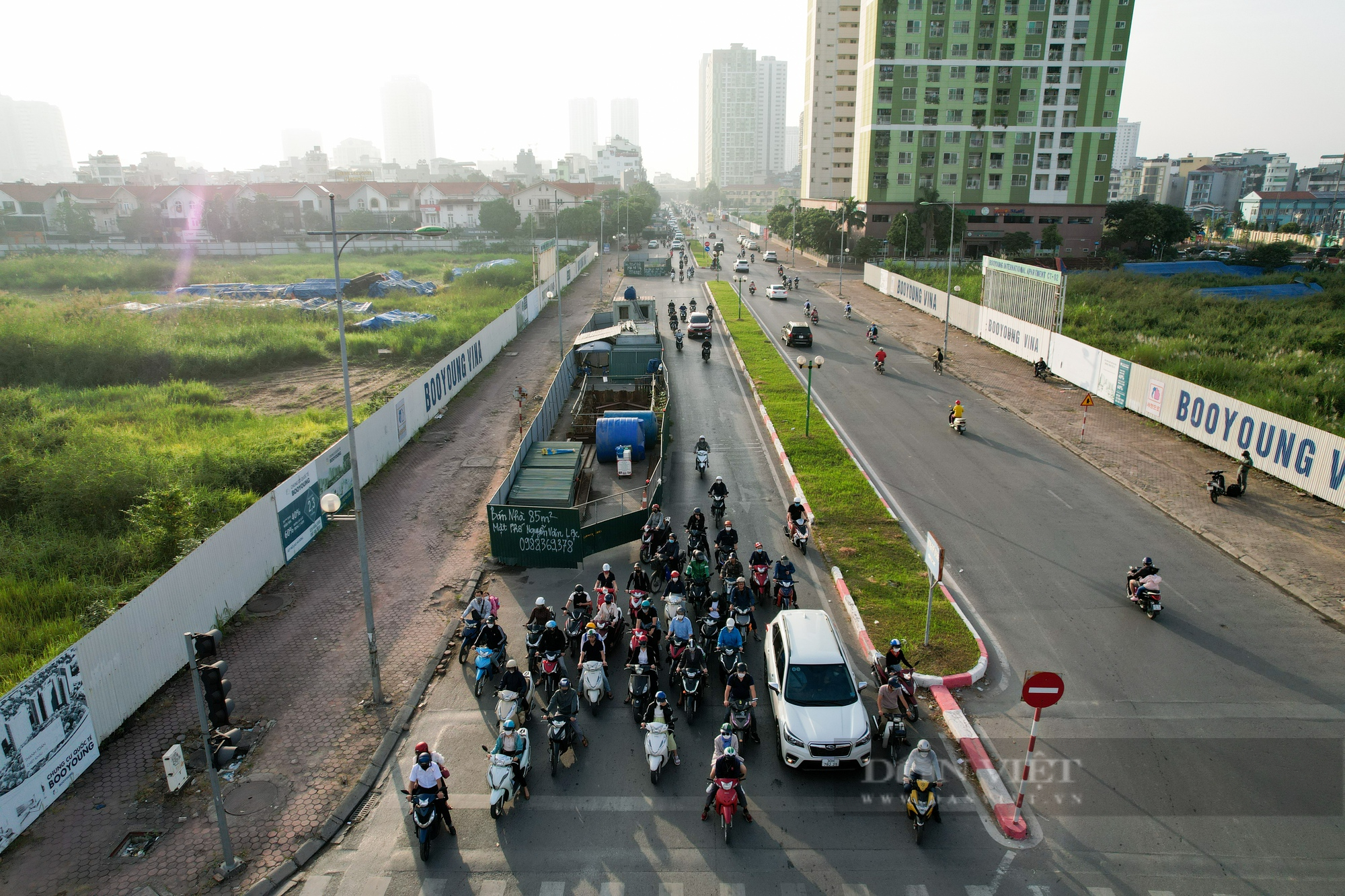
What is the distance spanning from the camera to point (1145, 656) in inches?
565

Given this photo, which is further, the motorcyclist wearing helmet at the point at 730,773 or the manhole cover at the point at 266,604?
the manhole cover at the point at 266,604

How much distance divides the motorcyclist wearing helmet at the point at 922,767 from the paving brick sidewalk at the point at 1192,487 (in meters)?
10.9

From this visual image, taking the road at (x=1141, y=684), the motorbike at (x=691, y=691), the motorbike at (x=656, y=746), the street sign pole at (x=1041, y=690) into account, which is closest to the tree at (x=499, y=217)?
the road at (x=1141, y=684)

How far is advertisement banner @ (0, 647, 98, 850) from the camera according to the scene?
9.98m

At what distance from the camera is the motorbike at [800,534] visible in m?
18.5

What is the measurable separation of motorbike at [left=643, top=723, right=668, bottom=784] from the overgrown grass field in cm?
2160

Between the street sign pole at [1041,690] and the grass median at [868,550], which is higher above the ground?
the street sign pole at [1041,690]

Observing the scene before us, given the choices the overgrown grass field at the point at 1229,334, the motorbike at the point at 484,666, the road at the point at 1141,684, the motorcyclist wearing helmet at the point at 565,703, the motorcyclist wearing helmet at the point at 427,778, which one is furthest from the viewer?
the overgrown grass field at the point at 1229,334

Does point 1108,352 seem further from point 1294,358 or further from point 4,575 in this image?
point 4,575

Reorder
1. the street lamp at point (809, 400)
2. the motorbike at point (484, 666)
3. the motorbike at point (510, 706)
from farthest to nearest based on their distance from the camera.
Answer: the street lamp at point (809, 400)
the motorbike at point (484, 666)
the motorbike at point (510, 706)

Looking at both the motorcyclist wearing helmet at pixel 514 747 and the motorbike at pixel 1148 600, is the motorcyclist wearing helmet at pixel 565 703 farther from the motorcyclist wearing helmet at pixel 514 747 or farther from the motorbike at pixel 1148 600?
the motorbike at pixel 1148 600

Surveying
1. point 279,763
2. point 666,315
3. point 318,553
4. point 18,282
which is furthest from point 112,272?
point 279,763

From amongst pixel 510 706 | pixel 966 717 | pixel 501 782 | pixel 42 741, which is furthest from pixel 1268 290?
pixel 42 741

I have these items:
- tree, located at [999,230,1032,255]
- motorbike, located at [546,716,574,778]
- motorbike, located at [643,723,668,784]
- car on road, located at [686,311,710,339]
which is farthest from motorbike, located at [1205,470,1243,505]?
tree, located at [999,230,1032,255]
